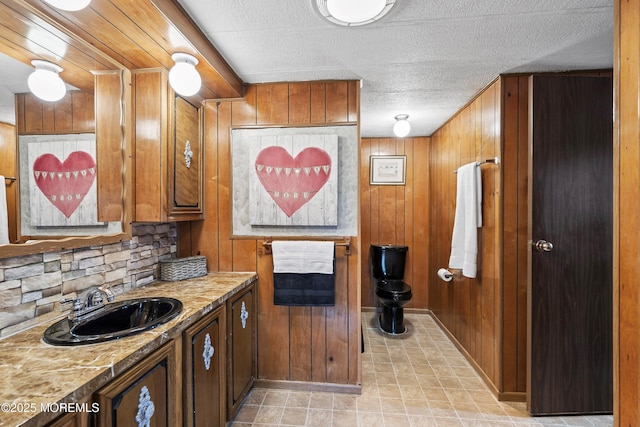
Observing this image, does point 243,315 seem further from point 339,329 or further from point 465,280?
point 465,280

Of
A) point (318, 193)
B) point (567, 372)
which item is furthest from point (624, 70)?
point (567, 372)

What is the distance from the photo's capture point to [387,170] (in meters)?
3.45

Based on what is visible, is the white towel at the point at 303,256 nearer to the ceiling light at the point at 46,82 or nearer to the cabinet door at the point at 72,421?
the cabinet door at the point at 72,421

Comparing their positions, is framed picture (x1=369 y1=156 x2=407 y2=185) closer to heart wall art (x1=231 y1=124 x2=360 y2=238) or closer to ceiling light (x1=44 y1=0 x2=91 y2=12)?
heart wall art (x1=231 y1=124 x2=360 y2=238)

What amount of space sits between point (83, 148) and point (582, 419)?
329cm

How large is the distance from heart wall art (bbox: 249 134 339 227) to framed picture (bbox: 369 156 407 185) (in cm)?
162

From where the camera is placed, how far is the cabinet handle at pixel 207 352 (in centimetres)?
134

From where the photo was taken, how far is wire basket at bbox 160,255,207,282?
1814mm

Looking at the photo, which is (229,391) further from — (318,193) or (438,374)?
(438,374)

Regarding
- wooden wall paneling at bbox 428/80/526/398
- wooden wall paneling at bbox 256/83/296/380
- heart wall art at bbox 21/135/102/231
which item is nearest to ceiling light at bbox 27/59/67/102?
heart wall art at bbox 21/135/102/231

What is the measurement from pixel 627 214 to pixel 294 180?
1.62 metres

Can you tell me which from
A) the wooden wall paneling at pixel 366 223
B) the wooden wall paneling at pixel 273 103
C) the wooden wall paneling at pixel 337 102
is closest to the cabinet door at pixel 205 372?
the wooden wall paneling at pixel 273 103

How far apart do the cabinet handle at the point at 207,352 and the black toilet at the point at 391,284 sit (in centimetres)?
186

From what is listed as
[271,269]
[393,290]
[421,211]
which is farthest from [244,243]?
[421,211]
